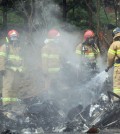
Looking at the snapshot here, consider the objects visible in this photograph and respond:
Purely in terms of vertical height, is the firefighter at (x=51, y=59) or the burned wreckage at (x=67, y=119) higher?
the firefighter at (x=51, y=59)

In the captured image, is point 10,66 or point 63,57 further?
point 63,57

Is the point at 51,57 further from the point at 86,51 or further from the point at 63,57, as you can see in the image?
the point at 86,51

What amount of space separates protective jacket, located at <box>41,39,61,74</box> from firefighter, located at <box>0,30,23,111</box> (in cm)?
71

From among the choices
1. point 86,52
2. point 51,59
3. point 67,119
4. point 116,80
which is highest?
point 86,52

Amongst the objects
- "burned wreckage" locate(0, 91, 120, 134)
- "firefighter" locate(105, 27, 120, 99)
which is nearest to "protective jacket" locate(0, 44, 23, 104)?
"burned wreckage" locate(0, 91, 120, 134)

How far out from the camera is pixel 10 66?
43.9ft

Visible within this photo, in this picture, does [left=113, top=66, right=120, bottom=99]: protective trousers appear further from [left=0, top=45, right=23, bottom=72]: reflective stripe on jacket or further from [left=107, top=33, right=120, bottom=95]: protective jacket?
[left=0, top=45, right=23, bottom=72]: reflective stripe on jacket

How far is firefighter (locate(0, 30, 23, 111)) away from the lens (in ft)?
43.2

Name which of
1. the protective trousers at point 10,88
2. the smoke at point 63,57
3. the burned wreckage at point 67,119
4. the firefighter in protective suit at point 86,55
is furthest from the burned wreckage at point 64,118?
the firefighter in protective suit at point 86,55

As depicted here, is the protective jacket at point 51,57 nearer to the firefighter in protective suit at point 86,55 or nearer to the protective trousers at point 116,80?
the firefighter in protective suit at point 86,55

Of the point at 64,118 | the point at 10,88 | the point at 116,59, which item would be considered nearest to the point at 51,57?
the point at 10,88

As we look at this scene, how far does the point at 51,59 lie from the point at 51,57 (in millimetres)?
51

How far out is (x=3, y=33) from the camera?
Answer: 858 inches

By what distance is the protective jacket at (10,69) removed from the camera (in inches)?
518
